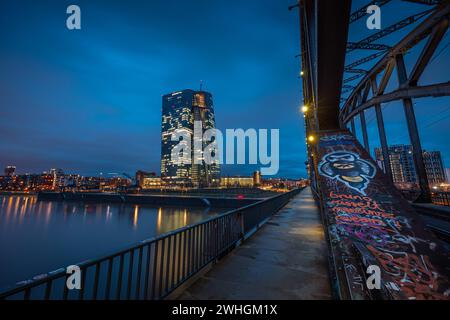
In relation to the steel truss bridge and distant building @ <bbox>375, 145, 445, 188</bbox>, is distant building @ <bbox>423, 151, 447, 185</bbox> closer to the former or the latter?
distant building @ <bbox>375, 145, 445, 188</bbox>

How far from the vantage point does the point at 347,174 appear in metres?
6.46

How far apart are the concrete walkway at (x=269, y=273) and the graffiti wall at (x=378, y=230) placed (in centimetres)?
77

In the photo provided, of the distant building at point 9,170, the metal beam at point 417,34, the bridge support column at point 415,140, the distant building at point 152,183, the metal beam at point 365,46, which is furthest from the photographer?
the distant building at point 9,170

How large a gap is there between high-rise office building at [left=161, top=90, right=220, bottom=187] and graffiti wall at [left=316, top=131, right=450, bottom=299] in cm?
14899

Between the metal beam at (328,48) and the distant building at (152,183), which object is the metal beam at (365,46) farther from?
the distant building at (152,183)

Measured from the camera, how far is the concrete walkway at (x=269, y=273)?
332 cm

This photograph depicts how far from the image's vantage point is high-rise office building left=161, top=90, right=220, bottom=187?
159 m

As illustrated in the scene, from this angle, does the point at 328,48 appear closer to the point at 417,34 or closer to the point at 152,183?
the point at 417,34

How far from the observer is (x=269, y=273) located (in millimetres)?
4066

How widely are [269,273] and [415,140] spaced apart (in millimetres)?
15730

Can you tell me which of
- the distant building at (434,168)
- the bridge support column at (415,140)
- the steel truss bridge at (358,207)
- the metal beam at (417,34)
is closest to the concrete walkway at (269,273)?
the steel truss bridge at (358,207)

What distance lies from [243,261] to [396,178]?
380 ft

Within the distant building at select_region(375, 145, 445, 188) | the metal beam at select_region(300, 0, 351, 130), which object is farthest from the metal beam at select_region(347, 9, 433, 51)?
the distant building at select_region(375, 145, 445, 188)
